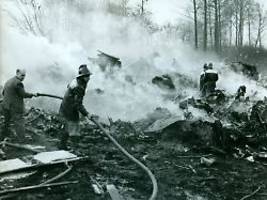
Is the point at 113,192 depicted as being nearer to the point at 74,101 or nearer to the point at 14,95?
the point at 74,101

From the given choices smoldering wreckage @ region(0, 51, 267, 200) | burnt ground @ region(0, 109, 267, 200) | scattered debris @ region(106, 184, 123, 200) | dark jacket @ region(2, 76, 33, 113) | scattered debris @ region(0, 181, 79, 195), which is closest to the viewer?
scattered debris @ region(0, 181, 79, 195)

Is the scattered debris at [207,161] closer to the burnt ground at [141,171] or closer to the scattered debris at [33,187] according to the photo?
the burnt ground at [141,171]

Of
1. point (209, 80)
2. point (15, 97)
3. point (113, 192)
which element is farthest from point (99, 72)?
point (113, 192)

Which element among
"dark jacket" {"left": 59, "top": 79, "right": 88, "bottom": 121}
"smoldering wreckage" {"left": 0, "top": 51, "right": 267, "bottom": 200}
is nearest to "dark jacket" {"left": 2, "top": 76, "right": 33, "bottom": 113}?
"smoldering wreckage" {"left": 0, "top": 51, "right": 267, "bottom": 200}

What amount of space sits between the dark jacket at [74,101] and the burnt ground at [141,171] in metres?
0.85

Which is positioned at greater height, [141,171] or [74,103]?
[74,103]

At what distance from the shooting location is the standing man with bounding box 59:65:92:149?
6.97 m

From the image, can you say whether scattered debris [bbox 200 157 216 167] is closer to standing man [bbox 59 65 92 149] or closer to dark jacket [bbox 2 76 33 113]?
standing man [bbox 59 65 92 149]

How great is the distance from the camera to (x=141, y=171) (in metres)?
6.97

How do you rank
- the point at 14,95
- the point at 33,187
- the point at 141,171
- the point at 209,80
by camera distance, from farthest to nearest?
1. the point at 209,80
2. the point at 14,95
3. the point at 141,171
4. the point at 33,187

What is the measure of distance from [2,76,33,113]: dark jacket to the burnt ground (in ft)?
3.03

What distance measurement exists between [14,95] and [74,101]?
1.59m

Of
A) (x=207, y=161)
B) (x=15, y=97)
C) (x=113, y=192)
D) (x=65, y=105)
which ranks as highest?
(x=15, y=97)

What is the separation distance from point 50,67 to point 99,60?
231 centimetres
